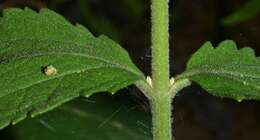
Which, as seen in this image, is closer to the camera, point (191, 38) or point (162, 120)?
point (162, 120)

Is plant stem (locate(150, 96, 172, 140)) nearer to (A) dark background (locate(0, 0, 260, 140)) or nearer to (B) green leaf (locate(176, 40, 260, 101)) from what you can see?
(B) green leaf (locate(176, 40, 260, 101))

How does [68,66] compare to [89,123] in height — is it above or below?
above

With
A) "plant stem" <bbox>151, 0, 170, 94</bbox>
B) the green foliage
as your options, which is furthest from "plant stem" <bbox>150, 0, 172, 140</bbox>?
the green foliage

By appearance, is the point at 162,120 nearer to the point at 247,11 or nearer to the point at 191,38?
the point at 247,11

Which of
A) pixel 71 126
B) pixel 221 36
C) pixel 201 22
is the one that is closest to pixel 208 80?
pixel 71 126

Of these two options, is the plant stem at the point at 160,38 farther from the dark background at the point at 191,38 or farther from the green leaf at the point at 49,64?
the dark background at the point at 191,38

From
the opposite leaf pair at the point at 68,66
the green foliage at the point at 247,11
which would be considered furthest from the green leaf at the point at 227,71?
the green foliage at the point at 247,11

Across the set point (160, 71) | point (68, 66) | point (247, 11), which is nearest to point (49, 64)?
point (68, 66)
